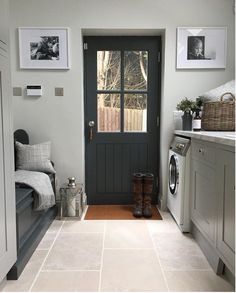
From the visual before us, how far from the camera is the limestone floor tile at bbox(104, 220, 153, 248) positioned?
222cm

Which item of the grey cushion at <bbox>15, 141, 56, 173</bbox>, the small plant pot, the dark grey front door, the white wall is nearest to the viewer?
the grey cushion at <bbox>15, 141, 56, 173</bbox>

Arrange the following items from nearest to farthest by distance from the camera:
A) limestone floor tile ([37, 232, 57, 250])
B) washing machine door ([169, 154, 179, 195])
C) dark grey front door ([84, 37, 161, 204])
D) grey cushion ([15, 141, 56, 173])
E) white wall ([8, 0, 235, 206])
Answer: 1. limestone floor tile ([37, 232, 57, 250])
2. washing machine door ([169, 154, 179, 195])
3. grey cushion ([15, 141, 56, 173])
4. white wall ([8, 0, 235, 206])
5. dark grey front door ([84, 37, 161, 204])

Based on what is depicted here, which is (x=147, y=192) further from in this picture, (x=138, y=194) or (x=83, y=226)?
(x=83, y=226)

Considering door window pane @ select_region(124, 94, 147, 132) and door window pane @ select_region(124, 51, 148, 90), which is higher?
door window pane @ select_region(124, 51, 148, 90)

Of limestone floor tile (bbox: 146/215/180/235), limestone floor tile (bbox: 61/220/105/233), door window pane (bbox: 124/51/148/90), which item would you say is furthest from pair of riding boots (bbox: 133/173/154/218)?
door window pane (bbox: 124/51/148/90)

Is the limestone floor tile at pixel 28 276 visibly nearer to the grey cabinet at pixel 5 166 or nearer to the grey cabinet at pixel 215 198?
the grey cabinet at pixel 5 166

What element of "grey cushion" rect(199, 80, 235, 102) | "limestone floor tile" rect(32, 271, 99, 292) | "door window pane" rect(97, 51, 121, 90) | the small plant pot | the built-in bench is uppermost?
"door window pane" rect(97, 51, 121, 90)

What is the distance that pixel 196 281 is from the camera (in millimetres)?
1683

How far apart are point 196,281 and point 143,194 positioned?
4.34ft

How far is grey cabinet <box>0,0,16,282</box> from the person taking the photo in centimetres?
153

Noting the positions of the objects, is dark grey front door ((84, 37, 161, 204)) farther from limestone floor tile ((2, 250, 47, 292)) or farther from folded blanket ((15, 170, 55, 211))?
limestone floor tile ((2, 250, 47, 292))

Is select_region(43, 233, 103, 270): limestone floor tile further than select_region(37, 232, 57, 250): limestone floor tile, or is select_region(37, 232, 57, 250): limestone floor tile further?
select_region(37, 232, 57, 250): limestone floor tile

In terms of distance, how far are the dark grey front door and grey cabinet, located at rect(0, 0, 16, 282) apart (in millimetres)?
1699

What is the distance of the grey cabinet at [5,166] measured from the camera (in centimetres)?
153
